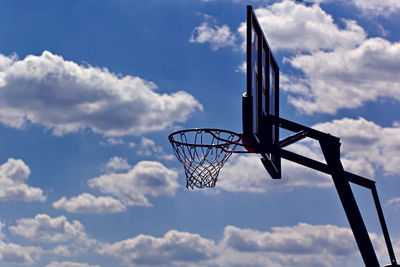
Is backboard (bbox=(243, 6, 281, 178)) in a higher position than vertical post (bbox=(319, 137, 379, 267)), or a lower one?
higher

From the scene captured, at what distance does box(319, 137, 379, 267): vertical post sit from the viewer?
12.7 metres

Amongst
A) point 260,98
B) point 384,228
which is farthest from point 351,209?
point 260,98

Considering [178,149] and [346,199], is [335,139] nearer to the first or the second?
[346,199]

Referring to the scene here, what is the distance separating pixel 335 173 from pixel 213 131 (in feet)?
9.78

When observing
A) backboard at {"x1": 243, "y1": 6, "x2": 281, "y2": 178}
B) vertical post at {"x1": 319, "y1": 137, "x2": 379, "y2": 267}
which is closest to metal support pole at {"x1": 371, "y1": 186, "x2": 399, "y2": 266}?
vertical post at {"x1": 319, "y1": 137, "x2": 379, "y2": 267}

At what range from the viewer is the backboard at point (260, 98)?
11773 millimetres

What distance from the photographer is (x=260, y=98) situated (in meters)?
13.0

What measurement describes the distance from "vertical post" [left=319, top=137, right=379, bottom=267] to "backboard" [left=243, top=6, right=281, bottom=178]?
1.25m

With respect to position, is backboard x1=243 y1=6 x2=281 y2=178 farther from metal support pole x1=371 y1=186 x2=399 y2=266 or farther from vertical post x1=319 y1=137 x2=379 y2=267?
metal support pole x1=371 y1=186 x2=399 y2=266

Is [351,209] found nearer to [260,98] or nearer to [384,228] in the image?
[384,228]

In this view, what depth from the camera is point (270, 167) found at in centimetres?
1441

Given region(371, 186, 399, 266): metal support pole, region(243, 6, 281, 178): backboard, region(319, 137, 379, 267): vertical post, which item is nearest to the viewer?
region(243, 6, 281, 178): backboard

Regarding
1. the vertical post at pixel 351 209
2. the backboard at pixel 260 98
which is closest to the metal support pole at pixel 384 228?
the vertical post at pixel 351 209

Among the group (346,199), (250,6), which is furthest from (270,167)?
(250,6)
